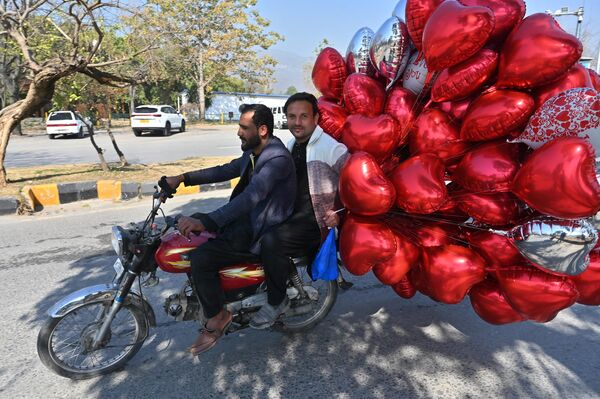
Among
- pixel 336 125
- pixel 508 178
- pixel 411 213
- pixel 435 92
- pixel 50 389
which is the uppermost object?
pixel 435 92

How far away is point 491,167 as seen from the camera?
6.89 feet

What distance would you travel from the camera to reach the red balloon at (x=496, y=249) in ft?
7.25

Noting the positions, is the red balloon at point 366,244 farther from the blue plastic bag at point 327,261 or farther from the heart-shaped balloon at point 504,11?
the heart-shaped balloon at point 504,11

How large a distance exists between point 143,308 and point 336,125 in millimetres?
1645

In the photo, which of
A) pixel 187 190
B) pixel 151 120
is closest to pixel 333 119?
pixel 187 190

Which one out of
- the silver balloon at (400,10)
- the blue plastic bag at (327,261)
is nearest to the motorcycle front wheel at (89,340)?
the blue plastic bag at (327,261)

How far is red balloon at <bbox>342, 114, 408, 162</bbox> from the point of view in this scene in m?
2.26

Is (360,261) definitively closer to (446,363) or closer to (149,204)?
(446,363)

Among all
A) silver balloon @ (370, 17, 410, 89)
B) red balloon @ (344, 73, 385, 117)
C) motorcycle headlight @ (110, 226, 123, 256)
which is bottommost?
motorcycle headlight @ (110, 226, 123, 256)

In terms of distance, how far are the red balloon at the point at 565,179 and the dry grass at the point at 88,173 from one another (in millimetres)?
7131

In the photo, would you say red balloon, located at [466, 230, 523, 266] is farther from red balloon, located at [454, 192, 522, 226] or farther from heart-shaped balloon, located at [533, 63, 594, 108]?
heart-shaped balloon, located at [533, 63, 594, 108]

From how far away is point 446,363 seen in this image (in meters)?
2.74

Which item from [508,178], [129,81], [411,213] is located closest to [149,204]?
[129,81]

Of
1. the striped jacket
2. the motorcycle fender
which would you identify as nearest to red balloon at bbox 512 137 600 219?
the striped jacket
